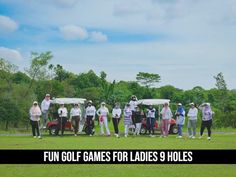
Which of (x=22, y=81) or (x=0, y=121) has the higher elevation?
(x=22, y=81)

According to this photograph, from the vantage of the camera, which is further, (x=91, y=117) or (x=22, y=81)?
(x=22, y=81)

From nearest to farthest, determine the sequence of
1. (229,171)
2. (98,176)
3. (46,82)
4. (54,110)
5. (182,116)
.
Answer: (98,176)
(229,171)
(182,116)
(54,110)
(46,82)

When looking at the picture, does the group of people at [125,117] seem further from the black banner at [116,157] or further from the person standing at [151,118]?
the black banner at [116,157]

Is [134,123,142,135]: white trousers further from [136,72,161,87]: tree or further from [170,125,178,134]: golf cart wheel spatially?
[136,72,161,87]: tree

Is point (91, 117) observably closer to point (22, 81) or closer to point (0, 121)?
point (0, 121)

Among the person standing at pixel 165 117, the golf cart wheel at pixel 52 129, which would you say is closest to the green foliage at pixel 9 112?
the golf cart wheel at pixel 52 129

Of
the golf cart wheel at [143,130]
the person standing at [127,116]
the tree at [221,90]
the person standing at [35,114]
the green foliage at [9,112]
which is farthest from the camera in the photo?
the tree at [221,90]

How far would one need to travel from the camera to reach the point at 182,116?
30.9 m

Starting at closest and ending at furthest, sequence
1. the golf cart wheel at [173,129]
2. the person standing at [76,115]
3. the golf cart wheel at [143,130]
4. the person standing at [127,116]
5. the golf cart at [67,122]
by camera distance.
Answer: the person standing at [127,116]
the person standing at [76,115]
the golf cart at [67,122]
the golf cart wheel at [143,130]
the golf cart wheel at [173,129]

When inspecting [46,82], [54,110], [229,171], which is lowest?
[229,171]

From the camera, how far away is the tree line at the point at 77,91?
46.4 meters

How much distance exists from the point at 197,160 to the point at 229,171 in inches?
35.7

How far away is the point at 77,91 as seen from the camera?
219 ft

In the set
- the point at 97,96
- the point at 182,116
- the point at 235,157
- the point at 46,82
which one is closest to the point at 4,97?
the point at 46,82
